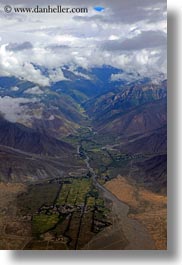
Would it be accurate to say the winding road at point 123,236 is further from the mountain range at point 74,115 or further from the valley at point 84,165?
the mountain range at point 74,115

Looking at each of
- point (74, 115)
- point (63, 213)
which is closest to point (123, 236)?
point (63, 213)

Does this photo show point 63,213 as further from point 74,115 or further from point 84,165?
point 74,115

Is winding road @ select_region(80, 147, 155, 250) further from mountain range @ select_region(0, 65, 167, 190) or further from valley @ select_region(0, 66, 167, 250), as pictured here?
mountain range @ select_region(0, 65, 167, 190)

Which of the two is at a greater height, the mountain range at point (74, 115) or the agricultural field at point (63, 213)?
the mountain range at point (74, 115)

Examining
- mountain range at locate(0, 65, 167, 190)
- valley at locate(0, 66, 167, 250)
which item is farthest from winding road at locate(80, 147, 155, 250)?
mountain range at locate(0, 65, 167, 190)

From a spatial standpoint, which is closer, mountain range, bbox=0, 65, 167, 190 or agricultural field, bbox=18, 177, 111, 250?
agricultural field, bbox=18, 177, 111, 250

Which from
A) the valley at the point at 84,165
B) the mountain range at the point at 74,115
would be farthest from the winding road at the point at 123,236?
the mountain range at the point at 74,115

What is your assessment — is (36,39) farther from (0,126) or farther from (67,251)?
(67,251)

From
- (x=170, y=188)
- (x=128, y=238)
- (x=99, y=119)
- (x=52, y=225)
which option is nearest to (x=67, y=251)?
(x=52, y=225)
